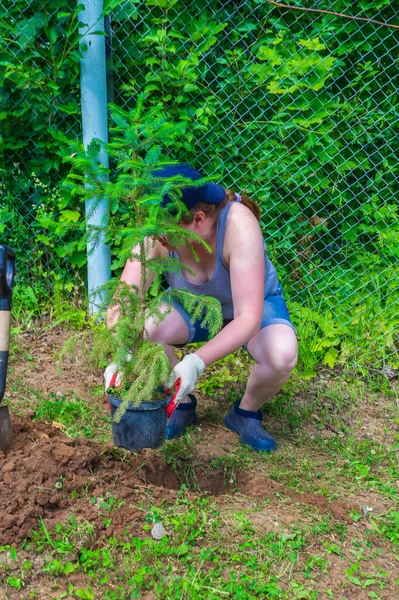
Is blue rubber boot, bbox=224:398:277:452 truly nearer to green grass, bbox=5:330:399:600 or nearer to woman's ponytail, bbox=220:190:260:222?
green grass, bbox=5:330:399:600

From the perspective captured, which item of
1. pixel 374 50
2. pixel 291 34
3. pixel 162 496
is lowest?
pixel 162 496

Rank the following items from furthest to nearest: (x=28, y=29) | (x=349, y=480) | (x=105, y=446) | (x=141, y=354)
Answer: (x=28, y=29) < (x=349, y=480) < (x=105, y=446) < (x=141, y=354)

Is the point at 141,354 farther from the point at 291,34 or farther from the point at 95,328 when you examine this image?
the point at 291,34

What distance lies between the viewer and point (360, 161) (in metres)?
3.79

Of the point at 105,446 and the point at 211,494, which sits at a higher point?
the point at 105,446

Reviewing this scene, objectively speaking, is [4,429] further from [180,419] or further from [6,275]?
[180,419]

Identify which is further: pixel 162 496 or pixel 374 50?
pixel 374 50

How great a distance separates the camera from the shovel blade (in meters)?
2.27

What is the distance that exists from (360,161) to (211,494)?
227 centimetres

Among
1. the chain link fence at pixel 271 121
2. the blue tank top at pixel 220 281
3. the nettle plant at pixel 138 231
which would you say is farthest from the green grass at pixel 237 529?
the chain link fence at pixel 271 121

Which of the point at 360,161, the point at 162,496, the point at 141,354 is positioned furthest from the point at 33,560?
the point at 360,161

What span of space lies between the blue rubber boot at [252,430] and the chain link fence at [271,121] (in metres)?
0.81

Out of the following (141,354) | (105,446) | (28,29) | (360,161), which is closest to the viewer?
(141,354)

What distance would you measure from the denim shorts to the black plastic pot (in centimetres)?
70
